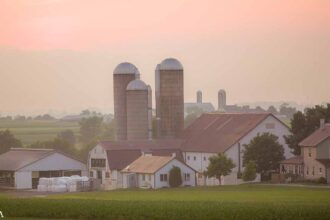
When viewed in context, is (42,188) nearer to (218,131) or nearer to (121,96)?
(218,131)

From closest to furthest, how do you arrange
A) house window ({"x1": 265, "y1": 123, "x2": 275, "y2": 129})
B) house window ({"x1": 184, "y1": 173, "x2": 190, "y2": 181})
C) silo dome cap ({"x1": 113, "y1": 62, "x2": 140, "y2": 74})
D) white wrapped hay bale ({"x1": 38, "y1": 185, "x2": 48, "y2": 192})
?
white wrapped hay bale ({"x1": 38, "y1": 185, "x2": 48, "y2": 192}), house window ({"x1": 184, "y1": 173, "x2": 190, "y2": 181}), house window ({"x1": 265, "y1": 123, "x2": 275, "y2": 129}), silo dome cap ({"x1": 113, "y1": 62, "x2": 140, "y2": 74})

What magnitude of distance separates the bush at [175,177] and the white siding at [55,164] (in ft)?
28.9

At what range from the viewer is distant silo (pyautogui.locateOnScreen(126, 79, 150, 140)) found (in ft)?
267

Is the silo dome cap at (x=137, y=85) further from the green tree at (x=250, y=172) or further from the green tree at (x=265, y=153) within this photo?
the green tree at (x=250, y=172)

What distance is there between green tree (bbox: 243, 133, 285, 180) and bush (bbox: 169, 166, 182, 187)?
5.17m

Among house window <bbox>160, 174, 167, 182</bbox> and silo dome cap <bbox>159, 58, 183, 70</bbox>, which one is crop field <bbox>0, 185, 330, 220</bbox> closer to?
house window <bbox>160, 174, 167, 182</bbox>

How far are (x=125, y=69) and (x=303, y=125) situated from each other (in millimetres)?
16085

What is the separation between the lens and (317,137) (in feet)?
233

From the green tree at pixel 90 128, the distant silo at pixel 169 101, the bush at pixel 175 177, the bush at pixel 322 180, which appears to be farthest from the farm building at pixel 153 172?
the green tree at pixel 90 128

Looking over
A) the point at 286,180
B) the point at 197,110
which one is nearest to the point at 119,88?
the point at 286,180

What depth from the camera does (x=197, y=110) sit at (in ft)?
563

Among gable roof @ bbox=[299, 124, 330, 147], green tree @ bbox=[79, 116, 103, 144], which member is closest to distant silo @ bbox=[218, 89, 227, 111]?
green tree @ bbox=[79, 116, 103, 144]

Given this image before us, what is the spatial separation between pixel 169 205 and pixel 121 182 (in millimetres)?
25337

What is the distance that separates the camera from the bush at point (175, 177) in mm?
69562
